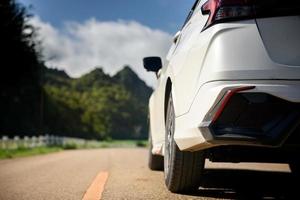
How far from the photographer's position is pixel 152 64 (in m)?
5.90

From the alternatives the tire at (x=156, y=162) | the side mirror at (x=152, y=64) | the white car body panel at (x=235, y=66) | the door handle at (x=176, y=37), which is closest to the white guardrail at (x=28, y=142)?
the tire at (x=156, y=162)

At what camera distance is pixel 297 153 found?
372 centimetres

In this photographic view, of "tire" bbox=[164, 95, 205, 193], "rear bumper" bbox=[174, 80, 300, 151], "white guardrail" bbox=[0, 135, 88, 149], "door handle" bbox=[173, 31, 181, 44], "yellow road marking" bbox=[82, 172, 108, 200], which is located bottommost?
"white guardrail" bbox=[0, 135, 88, 149]

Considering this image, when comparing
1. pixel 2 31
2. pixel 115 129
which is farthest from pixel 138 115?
pixel 2 31

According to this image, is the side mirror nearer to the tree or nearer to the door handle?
the door handle

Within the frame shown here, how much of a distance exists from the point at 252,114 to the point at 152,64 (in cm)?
284

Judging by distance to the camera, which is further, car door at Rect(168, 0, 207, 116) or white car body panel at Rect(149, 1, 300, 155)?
car door at Rect(168, 0, 207, 116)

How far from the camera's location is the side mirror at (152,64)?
19.3 feet

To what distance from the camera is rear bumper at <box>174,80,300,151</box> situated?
3053 mm

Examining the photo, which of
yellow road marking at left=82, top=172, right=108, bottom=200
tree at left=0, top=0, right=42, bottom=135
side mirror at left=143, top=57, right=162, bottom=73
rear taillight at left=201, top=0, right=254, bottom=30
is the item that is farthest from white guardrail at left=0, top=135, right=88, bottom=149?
rear taillight at left=201, top=0, right=254, bottom=30

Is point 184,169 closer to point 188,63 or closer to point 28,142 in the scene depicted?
point 188,63

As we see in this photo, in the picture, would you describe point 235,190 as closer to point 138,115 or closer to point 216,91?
point 216,91

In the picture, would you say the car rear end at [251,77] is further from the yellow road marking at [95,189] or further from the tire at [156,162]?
the tire at [156,162]

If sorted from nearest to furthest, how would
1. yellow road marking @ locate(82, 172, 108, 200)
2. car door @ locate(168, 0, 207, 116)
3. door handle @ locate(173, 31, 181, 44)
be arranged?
1. car door @ locate(168, 0, 207, 116)
2. yellow road marking @ locate(82, 172, 108, 200)
3. door handle @ locate(173, 31, 181, 44)
